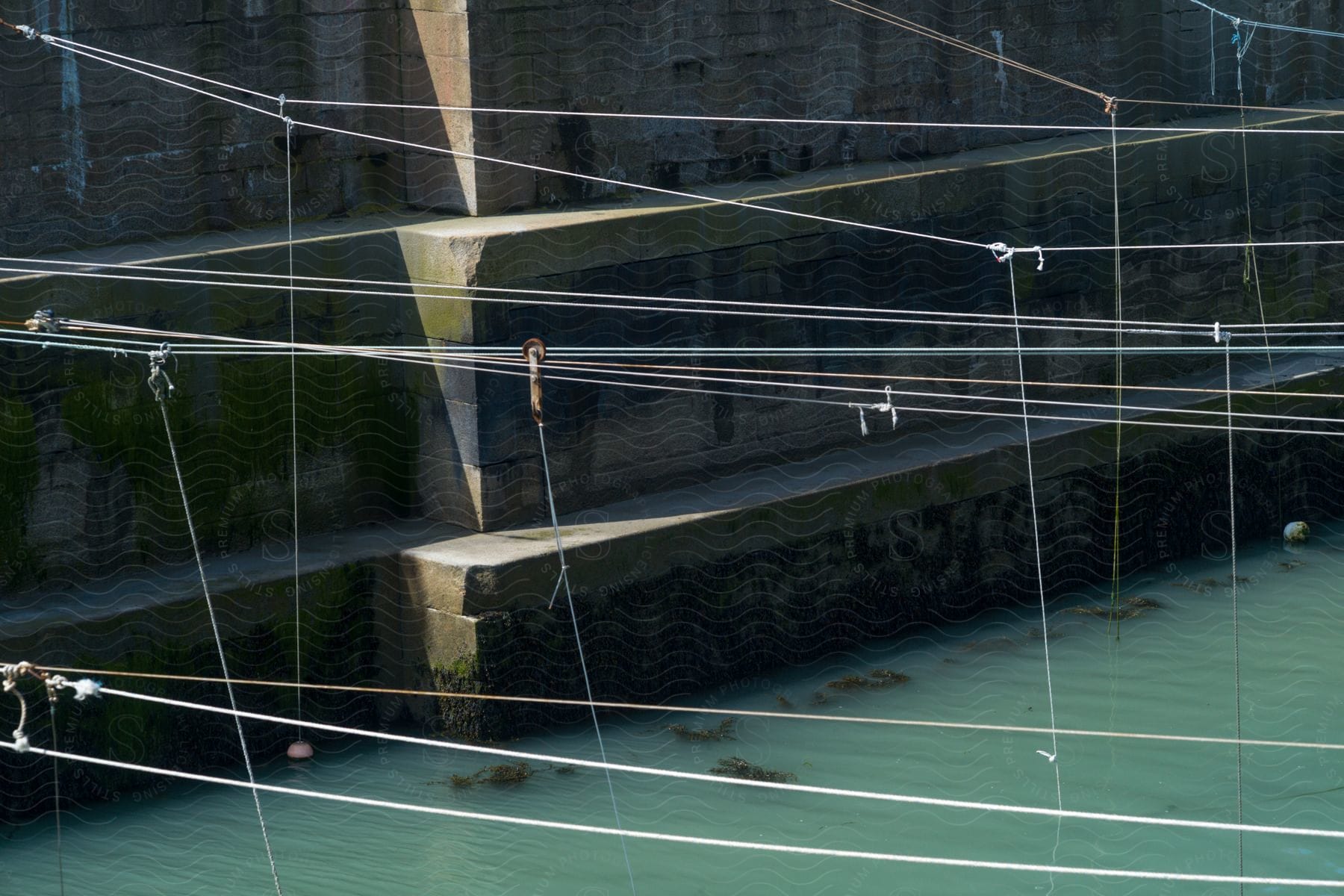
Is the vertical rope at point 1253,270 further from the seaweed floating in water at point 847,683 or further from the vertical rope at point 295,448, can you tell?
the vertical rope at point 295,448

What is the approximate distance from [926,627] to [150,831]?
3756 millimetres

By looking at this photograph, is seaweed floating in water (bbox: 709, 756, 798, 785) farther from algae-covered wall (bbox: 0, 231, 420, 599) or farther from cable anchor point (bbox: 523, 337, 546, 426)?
cable anchor point (bbox: 523, 337, 546, 426)

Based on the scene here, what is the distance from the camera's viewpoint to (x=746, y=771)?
7141 mm

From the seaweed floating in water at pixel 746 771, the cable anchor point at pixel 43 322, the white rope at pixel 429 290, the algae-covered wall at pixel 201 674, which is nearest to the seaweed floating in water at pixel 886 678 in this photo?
the seaweed floating in water at pixel 746 771

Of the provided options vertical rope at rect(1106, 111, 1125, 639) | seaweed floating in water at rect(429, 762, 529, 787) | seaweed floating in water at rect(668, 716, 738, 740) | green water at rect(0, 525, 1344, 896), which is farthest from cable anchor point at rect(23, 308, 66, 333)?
vertical rope at rect(1106, 111, 1125, 639)

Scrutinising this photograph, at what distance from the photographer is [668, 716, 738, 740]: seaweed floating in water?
24.4 ft

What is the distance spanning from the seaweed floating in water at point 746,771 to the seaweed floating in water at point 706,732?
0.64 feet

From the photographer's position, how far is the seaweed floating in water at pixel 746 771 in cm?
707

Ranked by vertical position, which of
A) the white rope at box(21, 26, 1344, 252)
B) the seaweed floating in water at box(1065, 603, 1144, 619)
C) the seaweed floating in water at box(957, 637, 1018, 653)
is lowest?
the seaweed floating in water at box(957, 637, 1018, 653)

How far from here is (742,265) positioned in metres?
8.30

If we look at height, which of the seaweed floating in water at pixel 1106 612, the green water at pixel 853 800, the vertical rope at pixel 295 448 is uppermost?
the vertical rope at pixel 295 448

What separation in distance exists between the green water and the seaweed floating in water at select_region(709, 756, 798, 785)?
2.5 inches

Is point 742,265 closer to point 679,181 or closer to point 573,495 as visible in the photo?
point 679,181

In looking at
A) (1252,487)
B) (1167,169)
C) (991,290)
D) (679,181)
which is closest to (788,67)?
(679,181)
